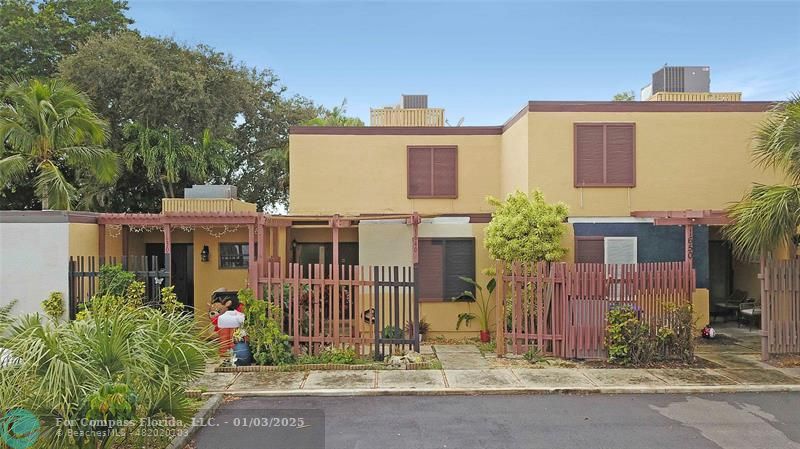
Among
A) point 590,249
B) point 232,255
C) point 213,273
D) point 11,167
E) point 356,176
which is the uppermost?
point 11,167

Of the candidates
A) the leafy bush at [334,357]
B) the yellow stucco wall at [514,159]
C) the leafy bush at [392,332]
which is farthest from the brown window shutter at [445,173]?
the leafy bush at [334,357]

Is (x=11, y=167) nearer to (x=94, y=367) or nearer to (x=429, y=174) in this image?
(x=429, y=174)

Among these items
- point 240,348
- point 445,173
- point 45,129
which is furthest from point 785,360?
point 45,129

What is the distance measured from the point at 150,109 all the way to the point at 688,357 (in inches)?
759

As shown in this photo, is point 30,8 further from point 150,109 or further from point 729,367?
point 729,367

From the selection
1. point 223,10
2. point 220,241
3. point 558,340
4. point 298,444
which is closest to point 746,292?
point 558,340

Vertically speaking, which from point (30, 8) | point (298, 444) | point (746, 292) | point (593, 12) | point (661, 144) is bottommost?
point (298, 444)

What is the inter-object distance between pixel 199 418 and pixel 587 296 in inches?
262

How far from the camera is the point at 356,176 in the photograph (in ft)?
45.4

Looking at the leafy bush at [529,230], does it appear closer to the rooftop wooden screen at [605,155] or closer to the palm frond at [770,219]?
the rooftop wooden screen at [605,155]

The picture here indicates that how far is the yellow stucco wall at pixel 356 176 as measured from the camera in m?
13.8

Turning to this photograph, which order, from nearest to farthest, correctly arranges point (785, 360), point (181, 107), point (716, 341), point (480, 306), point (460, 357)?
point (785, 360)
point (460, 357)
point (716, 341)
point (480, 306)
point (181, 107)

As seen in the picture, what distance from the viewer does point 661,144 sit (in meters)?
11.9

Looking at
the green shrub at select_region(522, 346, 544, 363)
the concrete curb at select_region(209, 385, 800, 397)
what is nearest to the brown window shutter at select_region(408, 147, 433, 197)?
the green shrub at select_region(522, 346, 544, 363)
